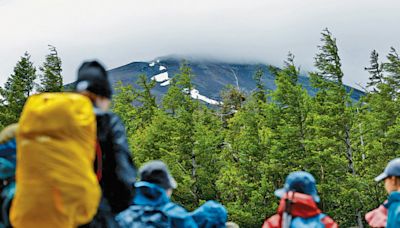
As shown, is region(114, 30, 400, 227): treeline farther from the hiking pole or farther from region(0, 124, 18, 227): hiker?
region(0, 124, 18, 227): hiker

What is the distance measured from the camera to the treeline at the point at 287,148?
3006cm

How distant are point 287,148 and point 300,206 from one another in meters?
25.9

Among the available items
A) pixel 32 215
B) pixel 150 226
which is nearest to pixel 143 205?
pixel 150 226

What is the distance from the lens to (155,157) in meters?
34.8

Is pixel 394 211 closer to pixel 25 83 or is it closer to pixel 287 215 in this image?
pixel 287 215

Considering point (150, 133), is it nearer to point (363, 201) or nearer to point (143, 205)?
point (363, 201)

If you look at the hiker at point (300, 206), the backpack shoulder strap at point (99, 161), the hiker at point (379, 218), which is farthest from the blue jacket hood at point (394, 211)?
the backpack shoulder strap at point (99, 161)

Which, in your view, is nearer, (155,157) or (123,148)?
(123,148)

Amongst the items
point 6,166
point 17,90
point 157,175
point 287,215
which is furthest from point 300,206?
point 17,90

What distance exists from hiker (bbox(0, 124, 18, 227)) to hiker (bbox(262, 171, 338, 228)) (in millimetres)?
2682

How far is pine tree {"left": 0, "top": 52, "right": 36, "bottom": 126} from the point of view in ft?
A: 119

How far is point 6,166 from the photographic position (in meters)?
3.68

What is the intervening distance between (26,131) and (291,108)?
29.6 metres

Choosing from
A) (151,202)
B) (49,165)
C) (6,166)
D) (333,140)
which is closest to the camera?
(49,165)
